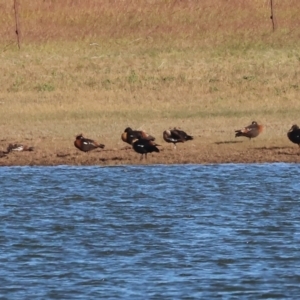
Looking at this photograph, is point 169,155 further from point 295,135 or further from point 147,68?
point 147,68

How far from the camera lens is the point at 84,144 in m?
20.3

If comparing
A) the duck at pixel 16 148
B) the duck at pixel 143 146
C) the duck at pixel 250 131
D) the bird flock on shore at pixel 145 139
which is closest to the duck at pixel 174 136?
the bird flock on shore at pixel 145 139

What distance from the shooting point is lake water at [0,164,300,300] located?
36.3ft

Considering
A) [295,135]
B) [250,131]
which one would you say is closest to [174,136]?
[250,131]

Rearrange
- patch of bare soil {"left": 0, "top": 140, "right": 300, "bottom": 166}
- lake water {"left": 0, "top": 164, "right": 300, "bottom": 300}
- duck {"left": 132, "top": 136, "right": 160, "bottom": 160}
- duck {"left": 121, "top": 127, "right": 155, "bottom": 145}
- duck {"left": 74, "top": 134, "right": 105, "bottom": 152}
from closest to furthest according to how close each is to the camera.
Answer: lake water {"left": 0, "top": 164, "right": 300, "bottom": 300}
duck {"left": 132, "top": 136, "right": 160, "bottom": 160}
patch of bare soil {"left": 0, "top": 140, "right": 300, "bottom": 166}
duck {"left": 74, "top": 134, "right": 105, "bottom": 152}
duck {"left": 121, "top": 127, "right": 155, "bottom": 145}

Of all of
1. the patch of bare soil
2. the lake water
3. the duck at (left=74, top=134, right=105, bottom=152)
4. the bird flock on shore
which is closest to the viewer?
the lake water

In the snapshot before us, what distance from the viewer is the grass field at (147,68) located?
24.6 meters

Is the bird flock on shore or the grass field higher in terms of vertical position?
the grass field

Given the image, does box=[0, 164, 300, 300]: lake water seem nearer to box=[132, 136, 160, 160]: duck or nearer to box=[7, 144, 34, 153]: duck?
box=[132, 136, 160, 160]: duck

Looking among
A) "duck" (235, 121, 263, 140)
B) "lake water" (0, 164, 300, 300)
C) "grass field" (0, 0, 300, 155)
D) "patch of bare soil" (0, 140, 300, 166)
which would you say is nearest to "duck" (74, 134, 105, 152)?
"patch of bare soil" (0, 140, 300, 166)

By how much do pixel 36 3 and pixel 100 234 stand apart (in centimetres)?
3957

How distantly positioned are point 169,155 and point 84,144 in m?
1.67

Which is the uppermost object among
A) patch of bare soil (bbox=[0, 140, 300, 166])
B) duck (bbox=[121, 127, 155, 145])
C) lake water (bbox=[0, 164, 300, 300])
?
duck (bbox=[121, 127, 155, 145])

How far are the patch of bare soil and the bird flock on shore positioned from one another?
17cm
